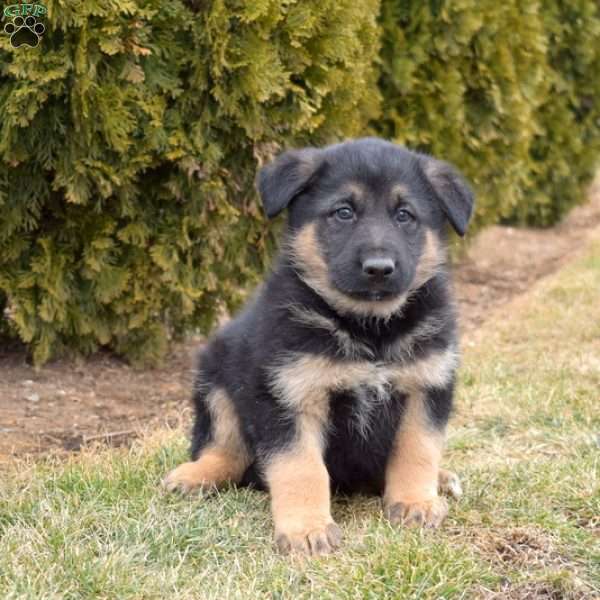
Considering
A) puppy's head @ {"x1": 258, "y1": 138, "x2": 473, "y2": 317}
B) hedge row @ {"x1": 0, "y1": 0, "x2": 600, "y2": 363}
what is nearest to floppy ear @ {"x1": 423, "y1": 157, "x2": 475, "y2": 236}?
puppy's head @ {"x1": 258, "y1": 138, "x2": 473, "y2": 317}

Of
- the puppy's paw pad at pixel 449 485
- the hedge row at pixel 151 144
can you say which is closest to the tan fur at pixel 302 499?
the puppy's paw pad at pixel 449 485

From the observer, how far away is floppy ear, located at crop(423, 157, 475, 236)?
3.93m

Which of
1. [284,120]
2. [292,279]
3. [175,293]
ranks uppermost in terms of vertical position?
[284,120]

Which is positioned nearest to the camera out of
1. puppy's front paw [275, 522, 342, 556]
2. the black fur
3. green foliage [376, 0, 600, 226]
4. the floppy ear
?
puppy's front paw [275, 522, 342, 556]

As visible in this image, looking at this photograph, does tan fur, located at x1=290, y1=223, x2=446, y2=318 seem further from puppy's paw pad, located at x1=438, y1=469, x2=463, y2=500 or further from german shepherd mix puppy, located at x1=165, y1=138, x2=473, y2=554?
puppy's paw pad, located at x1=438, y1=469, x2=463, y2=500

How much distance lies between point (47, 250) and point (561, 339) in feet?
11.0

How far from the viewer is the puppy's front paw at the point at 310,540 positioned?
3.48m

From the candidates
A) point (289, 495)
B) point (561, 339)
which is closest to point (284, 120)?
point (561, 339)

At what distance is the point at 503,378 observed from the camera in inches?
232

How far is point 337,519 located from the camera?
396 cm

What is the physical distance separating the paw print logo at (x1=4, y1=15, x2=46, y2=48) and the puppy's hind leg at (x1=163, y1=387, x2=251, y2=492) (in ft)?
6.77

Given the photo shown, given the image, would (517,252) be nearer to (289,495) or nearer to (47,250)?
(47,250)

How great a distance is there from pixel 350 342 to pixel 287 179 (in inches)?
26.2

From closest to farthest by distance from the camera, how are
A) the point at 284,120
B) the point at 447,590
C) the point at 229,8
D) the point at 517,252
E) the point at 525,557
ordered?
the point at 447,590, the point at 525,557, the point at 229,8, the point at 284,120, the point at 517,252
